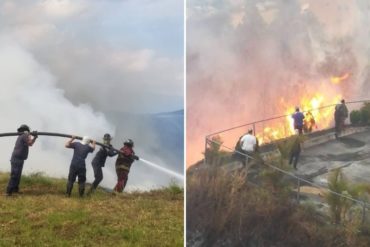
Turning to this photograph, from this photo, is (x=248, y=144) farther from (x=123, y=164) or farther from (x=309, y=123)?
(x=123, y=164)

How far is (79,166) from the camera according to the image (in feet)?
16.6

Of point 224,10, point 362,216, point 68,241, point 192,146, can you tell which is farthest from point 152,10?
point 362,216

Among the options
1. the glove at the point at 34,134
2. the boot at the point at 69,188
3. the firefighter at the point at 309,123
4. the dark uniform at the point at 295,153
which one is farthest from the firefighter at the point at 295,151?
the glove at the point at 34,134

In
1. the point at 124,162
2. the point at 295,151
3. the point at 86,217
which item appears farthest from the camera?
the point at 124,162

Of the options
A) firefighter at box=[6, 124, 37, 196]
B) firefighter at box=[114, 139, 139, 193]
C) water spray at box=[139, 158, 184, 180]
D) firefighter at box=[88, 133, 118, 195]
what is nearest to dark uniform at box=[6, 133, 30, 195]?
firefighter at box=[6, 124, 37, 196]

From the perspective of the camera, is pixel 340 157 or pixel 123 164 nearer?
pixel 340 157

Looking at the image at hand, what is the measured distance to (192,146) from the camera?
5.15 m

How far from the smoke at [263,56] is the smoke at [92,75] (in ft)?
0.66

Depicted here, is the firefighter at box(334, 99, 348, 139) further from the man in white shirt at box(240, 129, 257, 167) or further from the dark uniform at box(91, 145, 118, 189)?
the dark uniform at box(91, 145, 118, 189)

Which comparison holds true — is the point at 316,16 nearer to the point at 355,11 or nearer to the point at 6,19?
the point at 355,11

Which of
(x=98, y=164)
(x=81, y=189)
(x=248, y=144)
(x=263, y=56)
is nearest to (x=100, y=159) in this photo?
(x=98, y=164)

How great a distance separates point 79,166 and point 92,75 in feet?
2.75

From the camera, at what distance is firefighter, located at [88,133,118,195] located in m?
A: 5.13

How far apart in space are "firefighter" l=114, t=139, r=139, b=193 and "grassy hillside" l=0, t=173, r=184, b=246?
0.11 m
